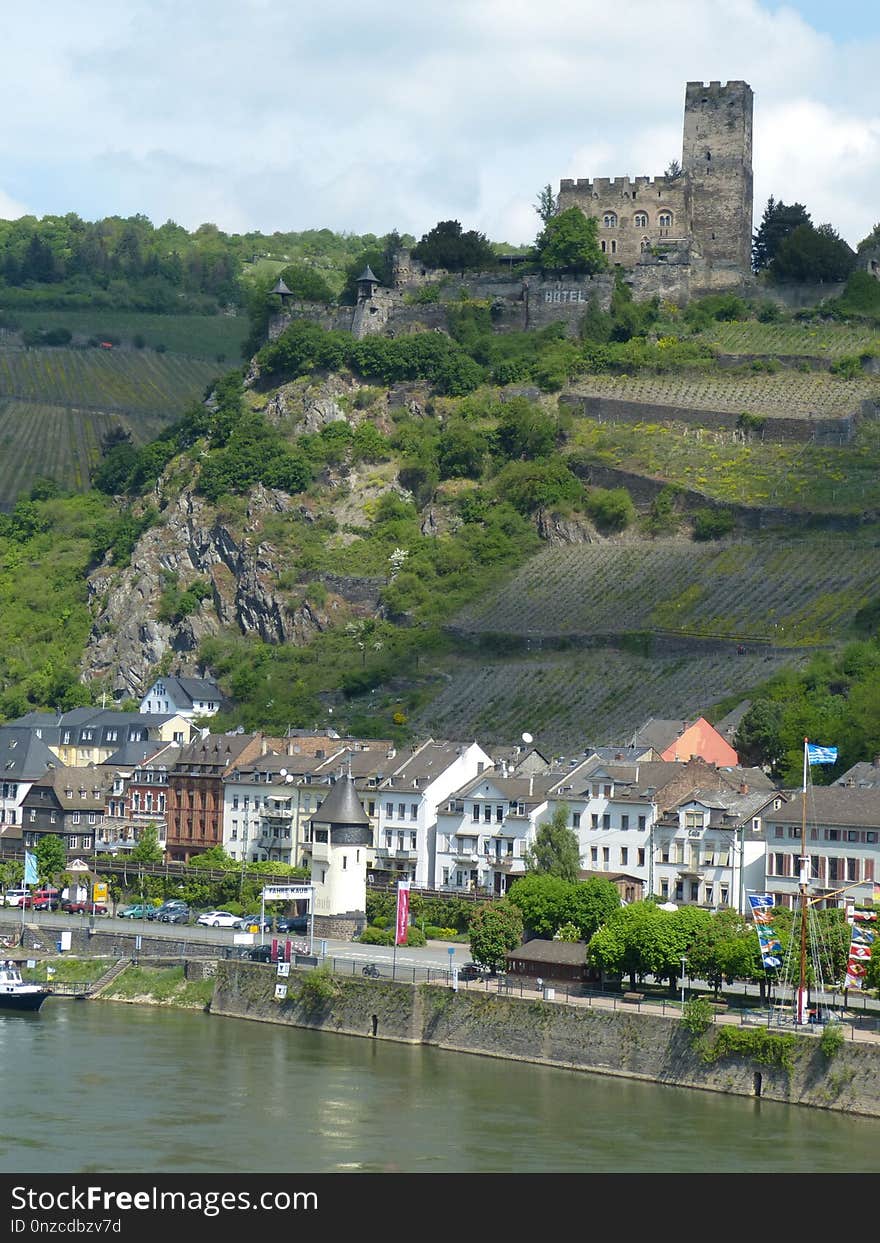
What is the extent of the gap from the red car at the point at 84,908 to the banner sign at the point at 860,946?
3315cm

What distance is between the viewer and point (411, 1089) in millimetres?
62312

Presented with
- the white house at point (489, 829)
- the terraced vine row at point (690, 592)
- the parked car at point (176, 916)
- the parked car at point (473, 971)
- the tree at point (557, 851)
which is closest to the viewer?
the parked car at point (473, 971)

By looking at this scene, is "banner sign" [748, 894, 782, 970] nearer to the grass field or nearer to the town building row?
the town building row

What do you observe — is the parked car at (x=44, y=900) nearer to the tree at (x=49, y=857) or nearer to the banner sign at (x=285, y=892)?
the tree at (x=49, y=857)

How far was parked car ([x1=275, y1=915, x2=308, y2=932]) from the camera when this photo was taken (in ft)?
272

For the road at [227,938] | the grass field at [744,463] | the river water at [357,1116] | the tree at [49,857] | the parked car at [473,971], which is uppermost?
the grass field at [744,463]

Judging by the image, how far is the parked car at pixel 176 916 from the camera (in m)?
86.3

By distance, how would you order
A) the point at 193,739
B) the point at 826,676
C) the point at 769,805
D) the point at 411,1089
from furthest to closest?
the point at 193,739
the point at 826,676
the point at 769,805
the point at 411,1089

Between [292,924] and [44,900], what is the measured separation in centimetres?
1330

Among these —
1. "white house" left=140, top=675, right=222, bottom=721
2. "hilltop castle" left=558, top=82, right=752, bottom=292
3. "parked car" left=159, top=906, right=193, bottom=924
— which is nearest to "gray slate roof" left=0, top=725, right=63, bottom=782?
"white house" left=140, top=675, right=222, bottom=721

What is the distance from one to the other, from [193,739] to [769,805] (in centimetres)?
3387

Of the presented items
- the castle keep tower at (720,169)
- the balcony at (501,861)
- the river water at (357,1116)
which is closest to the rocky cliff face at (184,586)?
the castle keep tower at (720,169)
